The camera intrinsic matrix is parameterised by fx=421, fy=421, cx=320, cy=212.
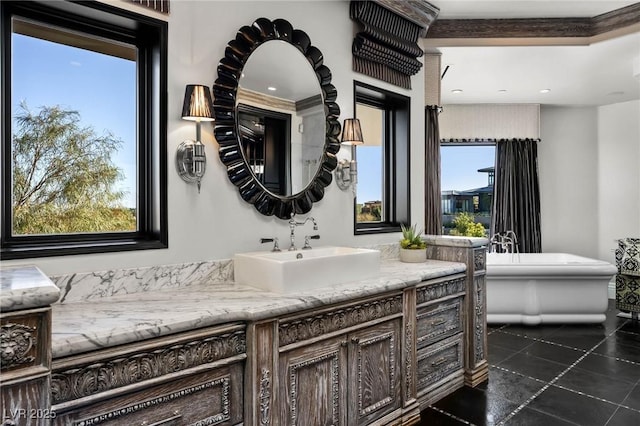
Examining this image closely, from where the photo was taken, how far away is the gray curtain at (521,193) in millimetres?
5930

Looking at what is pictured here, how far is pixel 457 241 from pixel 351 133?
107 cm

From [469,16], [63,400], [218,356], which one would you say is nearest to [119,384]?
[63,400]

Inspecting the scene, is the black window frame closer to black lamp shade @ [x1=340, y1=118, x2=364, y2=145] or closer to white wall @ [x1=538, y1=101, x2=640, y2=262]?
black lamp shade @ [x1=340, y1=118, x2=364, y2=145]

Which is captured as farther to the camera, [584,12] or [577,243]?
[577,243]

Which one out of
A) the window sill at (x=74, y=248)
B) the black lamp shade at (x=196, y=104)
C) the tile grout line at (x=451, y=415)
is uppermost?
the black lamp shade at (x=196, y=104)

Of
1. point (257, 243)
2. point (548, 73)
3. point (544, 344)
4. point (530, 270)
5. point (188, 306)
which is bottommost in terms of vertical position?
point (544, 344)

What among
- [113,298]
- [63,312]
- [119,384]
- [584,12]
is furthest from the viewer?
[584,12]

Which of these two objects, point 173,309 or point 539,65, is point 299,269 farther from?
point 539,65

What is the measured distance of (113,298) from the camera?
1807 millimetres

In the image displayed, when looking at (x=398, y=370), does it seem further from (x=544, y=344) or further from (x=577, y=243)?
(x=577, y=243)

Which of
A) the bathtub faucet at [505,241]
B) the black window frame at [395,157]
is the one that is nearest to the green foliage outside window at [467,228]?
the bathtub faucet at [505,241]

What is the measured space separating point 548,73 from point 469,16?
155 cm

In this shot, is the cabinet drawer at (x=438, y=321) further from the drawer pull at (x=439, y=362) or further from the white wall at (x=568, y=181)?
the white wall at (x=568, y=181)

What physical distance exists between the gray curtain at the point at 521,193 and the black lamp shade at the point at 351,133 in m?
3.91
